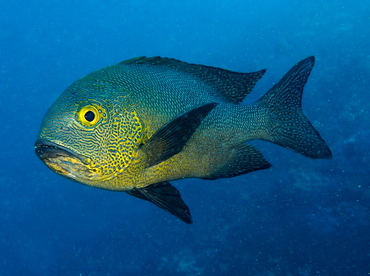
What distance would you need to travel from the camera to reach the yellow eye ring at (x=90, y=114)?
200cm

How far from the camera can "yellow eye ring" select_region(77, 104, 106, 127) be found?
78.9 inches

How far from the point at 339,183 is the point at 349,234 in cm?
204

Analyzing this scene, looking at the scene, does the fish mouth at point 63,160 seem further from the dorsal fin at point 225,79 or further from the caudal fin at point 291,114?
the caudal fin at point 291,114

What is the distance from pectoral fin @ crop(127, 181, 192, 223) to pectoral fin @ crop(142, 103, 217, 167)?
0.30 m

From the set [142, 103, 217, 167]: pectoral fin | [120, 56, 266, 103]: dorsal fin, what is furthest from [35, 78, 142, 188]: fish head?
[120, 56, 266, 103]: dorsal fin

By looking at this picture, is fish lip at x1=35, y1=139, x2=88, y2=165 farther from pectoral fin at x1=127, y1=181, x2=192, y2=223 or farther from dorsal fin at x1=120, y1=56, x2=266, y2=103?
dorsal fin at x1=120, y1=56, x2=266, y2=103

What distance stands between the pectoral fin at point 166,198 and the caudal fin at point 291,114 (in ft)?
3.55

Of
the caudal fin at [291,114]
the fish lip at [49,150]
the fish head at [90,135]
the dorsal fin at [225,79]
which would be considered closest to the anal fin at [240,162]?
the caudal fin at [291,114]

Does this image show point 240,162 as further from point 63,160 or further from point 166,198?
point 63,160

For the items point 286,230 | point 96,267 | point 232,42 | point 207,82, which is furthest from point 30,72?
point 207,82

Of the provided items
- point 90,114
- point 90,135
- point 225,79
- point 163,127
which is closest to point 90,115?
point 90,114

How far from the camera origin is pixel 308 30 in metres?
25.2

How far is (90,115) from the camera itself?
6.68ft

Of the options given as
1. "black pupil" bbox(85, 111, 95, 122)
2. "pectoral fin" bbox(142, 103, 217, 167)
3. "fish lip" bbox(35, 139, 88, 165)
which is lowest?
"pectoral fin" bbox(142, 103, 217, 167)
